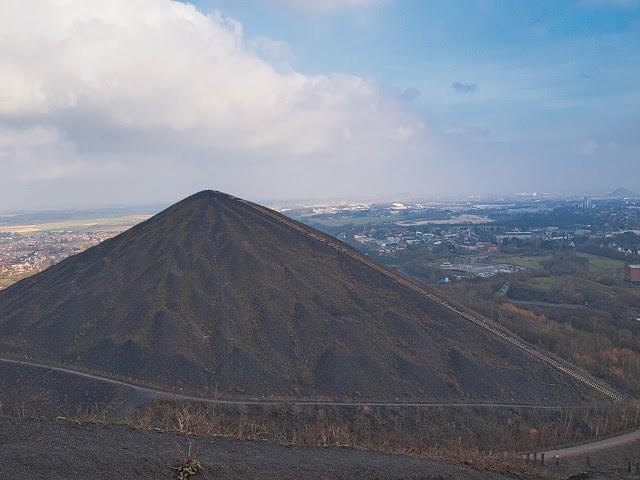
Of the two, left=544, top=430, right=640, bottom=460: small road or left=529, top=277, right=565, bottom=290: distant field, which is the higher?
left=529, top=277, right=565, bottom=290: distant field

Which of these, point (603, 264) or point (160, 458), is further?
point (603, 264)

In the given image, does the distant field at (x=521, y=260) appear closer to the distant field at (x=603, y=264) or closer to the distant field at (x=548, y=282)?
the distant field at (x=603, y=264)

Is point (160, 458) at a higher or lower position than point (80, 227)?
lower

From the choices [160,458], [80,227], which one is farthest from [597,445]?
[80,227]

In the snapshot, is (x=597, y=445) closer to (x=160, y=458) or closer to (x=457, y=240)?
(x=160, y=458)

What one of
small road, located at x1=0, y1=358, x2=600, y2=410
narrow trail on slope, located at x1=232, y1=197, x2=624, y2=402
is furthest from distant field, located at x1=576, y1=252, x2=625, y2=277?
small road, located at x1=0, y1=358, x2=600, y2=410

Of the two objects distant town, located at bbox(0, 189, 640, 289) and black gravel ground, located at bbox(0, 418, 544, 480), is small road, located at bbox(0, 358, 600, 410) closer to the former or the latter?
black gravel ground, located at bbox(0, 418, 544, 480)

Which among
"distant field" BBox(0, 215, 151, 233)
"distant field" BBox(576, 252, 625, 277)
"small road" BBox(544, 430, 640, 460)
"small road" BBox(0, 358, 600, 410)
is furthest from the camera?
"distant field" BBox(0, 215, 151, 233)

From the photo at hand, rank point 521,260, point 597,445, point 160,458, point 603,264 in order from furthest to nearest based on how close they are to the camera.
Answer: point 521,260, point 603,264, point 597,445, point 160,458
